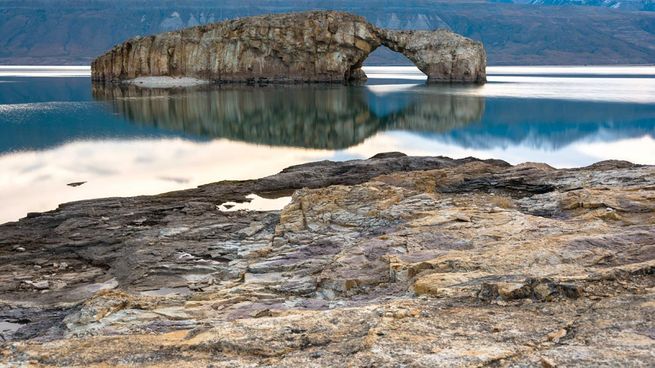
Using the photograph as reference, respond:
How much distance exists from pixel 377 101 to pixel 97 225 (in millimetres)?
48956

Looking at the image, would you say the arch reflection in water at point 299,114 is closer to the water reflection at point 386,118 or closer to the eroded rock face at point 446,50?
the water reflection at point 386,118

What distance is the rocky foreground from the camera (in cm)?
653

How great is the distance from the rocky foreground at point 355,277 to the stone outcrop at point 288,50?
3037 inches

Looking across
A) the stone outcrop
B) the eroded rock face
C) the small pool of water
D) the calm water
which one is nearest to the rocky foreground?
the small pool of water

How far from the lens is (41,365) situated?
6633 mm

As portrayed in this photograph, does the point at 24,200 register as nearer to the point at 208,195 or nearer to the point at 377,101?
the point at 208,195

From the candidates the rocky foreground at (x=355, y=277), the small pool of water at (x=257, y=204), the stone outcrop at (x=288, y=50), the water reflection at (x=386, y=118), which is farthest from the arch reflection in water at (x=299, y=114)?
the stone outcrop at (x=288, y=50)

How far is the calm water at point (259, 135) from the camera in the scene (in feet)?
87.1

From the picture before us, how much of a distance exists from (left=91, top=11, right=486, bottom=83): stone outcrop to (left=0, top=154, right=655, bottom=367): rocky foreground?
7714 cm

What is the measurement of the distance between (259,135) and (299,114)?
11773mm

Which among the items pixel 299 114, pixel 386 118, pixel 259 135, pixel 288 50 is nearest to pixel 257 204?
pixel 259 135

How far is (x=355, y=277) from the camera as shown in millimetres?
10047

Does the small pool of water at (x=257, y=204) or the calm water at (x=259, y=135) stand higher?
the small pool of water at (x=257, y=204)

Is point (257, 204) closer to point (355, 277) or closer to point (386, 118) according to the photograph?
point (355, 277)
